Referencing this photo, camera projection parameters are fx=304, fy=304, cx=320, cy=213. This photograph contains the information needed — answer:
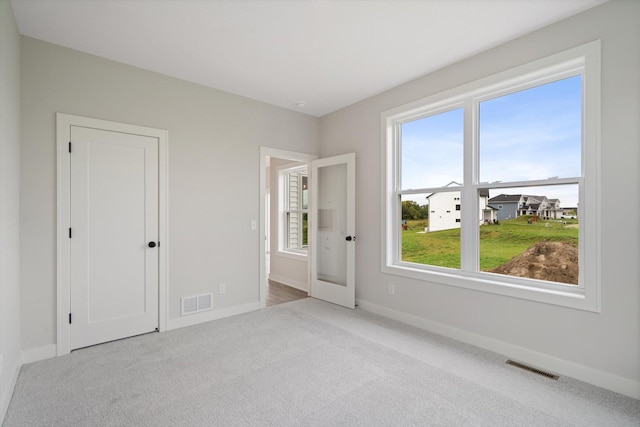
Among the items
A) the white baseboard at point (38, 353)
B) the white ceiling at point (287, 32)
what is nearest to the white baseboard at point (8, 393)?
the white baseboard at point (38, 353)

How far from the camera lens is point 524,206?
2812 mm

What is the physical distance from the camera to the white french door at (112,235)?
287 centimetres

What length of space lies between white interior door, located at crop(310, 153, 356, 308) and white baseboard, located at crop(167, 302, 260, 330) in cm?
109

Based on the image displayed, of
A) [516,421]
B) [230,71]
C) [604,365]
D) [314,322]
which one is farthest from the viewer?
[314,322]

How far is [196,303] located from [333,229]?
6.87ft

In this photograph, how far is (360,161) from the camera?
4.16 metres

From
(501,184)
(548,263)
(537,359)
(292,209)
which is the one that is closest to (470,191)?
(501,184)

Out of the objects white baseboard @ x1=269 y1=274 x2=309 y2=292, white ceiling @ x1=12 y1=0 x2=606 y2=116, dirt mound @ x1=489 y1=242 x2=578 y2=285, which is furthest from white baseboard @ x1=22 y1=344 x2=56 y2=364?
dirt mound @ x1=489 y1=242 x2=578 y2=285

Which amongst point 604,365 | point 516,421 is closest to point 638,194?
point 604,365

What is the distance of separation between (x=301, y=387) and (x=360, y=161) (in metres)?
2.85

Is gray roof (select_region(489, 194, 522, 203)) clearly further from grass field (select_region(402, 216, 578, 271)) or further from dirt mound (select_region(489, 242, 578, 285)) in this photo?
dirt mound (select_region(489, 242, 578, 285))

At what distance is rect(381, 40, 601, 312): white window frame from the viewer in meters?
2.30

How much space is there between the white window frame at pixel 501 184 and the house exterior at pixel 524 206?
0.45ft

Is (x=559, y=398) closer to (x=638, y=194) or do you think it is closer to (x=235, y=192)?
(x=638, y=194)
